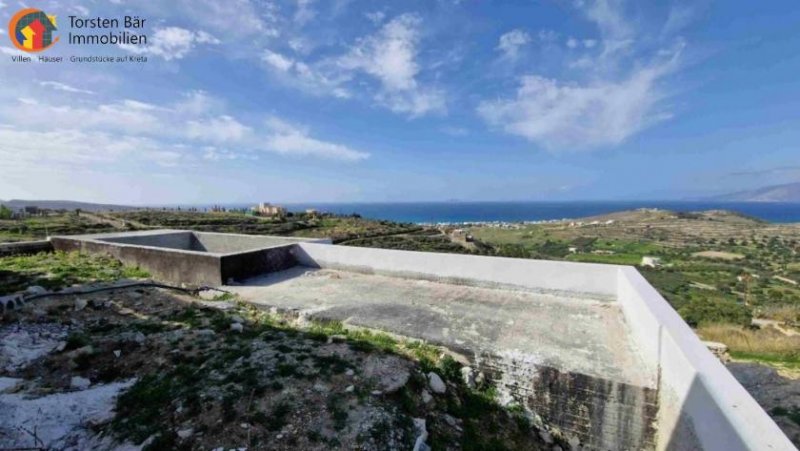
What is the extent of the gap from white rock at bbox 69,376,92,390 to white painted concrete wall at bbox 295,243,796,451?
4.91 metres

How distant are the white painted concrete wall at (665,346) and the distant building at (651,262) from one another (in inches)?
1690

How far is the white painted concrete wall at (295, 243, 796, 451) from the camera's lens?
2195 millimetres

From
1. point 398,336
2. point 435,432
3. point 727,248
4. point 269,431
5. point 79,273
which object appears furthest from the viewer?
point 727,248

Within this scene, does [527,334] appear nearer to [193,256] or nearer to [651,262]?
[193,256]

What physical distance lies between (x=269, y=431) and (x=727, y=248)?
242ft

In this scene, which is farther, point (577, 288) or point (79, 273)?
point (79, 273)

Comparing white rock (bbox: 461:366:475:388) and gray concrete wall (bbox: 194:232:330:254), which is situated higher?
gray concrete wall (bbox: 194:232:330:254)

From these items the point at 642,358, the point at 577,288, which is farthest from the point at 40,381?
the point at 577,288

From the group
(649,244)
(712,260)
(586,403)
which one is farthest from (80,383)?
(649,244)

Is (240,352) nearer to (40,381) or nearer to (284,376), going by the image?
(284,376)

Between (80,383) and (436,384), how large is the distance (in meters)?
3.70

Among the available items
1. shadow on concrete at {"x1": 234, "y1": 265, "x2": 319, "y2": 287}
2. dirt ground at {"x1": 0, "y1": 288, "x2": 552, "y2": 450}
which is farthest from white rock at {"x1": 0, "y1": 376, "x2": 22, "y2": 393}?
shadow on concrete at {"x1": 234, "y1": 265, "x2": 319, "y2": 287}

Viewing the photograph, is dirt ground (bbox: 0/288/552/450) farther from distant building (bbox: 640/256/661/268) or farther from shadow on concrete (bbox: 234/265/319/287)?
distant building (bbox: 640/256/661/268)

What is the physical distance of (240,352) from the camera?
411cm
